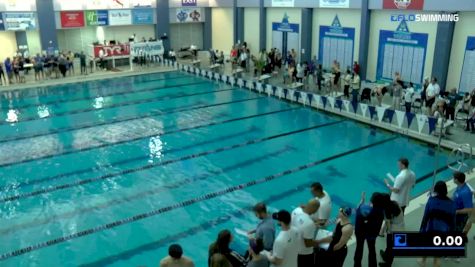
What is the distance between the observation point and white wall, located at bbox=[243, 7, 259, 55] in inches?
867

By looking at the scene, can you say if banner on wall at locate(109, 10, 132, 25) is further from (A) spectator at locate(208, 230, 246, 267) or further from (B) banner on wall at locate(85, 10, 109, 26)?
(A) spectator at locate(208, 230, 246, 267)

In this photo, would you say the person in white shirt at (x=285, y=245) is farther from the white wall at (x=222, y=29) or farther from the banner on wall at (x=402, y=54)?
the white wall at (x=222, y=29)

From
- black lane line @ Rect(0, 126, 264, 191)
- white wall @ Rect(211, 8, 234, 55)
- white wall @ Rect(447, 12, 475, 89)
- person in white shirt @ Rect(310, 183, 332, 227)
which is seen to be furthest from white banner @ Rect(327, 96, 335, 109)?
white wall @ Rect(211, 8, 234, 55)

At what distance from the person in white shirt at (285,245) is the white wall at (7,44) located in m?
19.9

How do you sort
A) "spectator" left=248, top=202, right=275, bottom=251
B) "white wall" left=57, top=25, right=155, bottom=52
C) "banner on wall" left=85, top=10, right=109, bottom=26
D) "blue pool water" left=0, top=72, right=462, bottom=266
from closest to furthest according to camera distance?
"spectator" left=248, top=202, right=275, bottom=251, "blue pool water" left=0, top=72, right=462, bottom=266, "banner on wall" left=85, top=10, right=109, bottom=26, "white wall" left=57, top=25, right=155, bottom=52

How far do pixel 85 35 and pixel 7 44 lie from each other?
3.75 metres

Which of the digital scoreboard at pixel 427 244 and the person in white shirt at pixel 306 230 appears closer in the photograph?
the digital scoreboard at pixel 427 244

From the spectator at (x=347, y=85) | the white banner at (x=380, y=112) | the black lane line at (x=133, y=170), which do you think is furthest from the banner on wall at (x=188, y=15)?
the white banner at (x=380, y=112)

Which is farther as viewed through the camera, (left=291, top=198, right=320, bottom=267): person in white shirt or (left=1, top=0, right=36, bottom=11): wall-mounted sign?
(left=1, top=0, right=36, bottom=11): wall-mounted sign

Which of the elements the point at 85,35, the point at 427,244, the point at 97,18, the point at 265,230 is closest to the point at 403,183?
the point at 265,230

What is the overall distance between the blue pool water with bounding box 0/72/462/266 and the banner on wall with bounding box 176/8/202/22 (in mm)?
10376

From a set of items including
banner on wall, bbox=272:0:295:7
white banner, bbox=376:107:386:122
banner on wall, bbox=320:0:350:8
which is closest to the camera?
white banner, bbox=376:107:386:122

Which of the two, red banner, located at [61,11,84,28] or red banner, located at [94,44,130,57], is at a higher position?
red banner, located at [61,11,84,28]

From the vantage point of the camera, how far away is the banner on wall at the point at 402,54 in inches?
573
